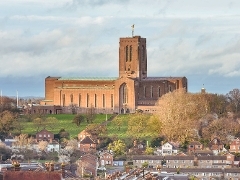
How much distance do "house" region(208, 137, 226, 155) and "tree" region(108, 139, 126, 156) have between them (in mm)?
8701

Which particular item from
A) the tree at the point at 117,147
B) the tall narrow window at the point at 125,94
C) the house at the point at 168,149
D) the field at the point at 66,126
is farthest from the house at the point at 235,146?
the tall narrow window at the point at 125,94

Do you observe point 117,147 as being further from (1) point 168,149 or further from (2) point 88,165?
(2) point 88,165

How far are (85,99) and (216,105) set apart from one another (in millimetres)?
28899

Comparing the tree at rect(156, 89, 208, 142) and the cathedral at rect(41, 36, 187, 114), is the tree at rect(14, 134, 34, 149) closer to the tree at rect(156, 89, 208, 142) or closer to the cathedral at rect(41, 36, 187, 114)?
the tree at rect(156, 89, 208, 142)

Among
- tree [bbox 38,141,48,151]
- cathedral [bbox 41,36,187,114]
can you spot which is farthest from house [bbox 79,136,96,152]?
cathedral [bbox 41,36,187,114]

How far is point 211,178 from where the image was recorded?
236 feet

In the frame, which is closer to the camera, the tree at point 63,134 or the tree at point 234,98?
the tree at point 63,134

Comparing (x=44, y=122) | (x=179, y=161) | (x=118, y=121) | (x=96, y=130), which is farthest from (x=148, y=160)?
(x=44, y=122)

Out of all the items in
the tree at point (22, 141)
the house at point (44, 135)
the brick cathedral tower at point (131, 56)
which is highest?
the brick cathedral tower at point (131, 56)

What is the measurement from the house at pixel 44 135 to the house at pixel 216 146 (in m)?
17.2

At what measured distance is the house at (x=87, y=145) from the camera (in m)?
96.8

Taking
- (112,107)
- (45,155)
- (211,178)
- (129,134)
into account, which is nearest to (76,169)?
(211,178)

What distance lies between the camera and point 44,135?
104 metres

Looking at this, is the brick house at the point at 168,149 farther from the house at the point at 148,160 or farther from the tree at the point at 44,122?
the tree at the point at 44,122
